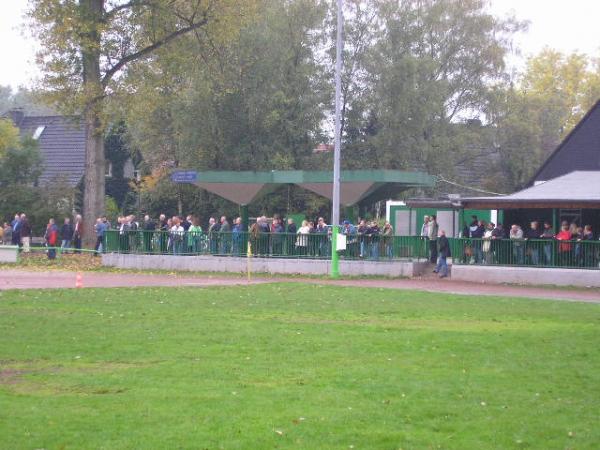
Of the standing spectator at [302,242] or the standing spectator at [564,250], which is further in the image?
the standing spectator at [302,242]

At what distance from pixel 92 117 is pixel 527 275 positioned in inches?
800

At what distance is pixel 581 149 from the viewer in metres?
46.7

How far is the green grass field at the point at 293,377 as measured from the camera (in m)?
9.12

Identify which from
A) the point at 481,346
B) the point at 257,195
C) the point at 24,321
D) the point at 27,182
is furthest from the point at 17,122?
the point at 481,346

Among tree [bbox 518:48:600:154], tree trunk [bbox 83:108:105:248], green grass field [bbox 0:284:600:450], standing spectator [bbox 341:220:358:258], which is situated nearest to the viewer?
green grass field [bbox 0:284:600:450]

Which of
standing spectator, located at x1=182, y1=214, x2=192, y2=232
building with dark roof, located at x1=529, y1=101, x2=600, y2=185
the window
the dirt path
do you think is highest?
the window

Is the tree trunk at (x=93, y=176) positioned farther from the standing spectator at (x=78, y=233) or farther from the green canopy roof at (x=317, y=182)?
the green canopy roof at (x=317, y=182)

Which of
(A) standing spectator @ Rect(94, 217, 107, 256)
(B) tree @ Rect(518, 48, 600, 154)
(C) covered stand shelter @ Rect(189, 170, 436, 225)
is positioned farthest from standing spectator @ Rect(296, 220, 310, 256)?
(B) tree @ Rect(518, 48, 600, 154)

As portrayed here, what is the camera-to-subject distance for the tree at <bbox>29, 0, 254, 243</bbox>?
39938 mm

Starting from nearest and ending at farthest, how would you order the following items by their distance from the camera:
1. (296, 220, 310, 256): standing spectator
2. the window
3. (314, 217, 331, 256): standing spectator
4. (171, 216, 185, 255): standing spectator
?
(314, 217, 331, 256): standing spectator, (296, 220, 310, 256): standing spectator, (171, 216, 185, 255): standing spectator, the window

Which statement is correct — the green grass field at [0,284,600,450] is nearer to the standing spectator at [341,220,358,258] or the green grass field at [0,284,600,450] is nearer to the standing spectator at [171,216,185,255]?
the standing spectator at [341,220,358,258]

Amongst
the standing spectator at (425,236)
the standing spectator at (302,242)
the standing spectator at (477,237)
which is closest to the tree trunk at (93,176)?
the standing spectator at (302,242)

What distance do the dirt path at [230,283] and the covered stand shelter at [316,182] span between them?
16.5ft

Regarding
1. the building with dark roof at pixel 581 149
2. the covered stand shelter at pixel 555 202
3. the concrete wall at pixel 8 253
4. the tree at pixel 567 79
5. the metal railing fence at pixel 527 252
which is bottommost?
the concrete wall at pixel 8 253
